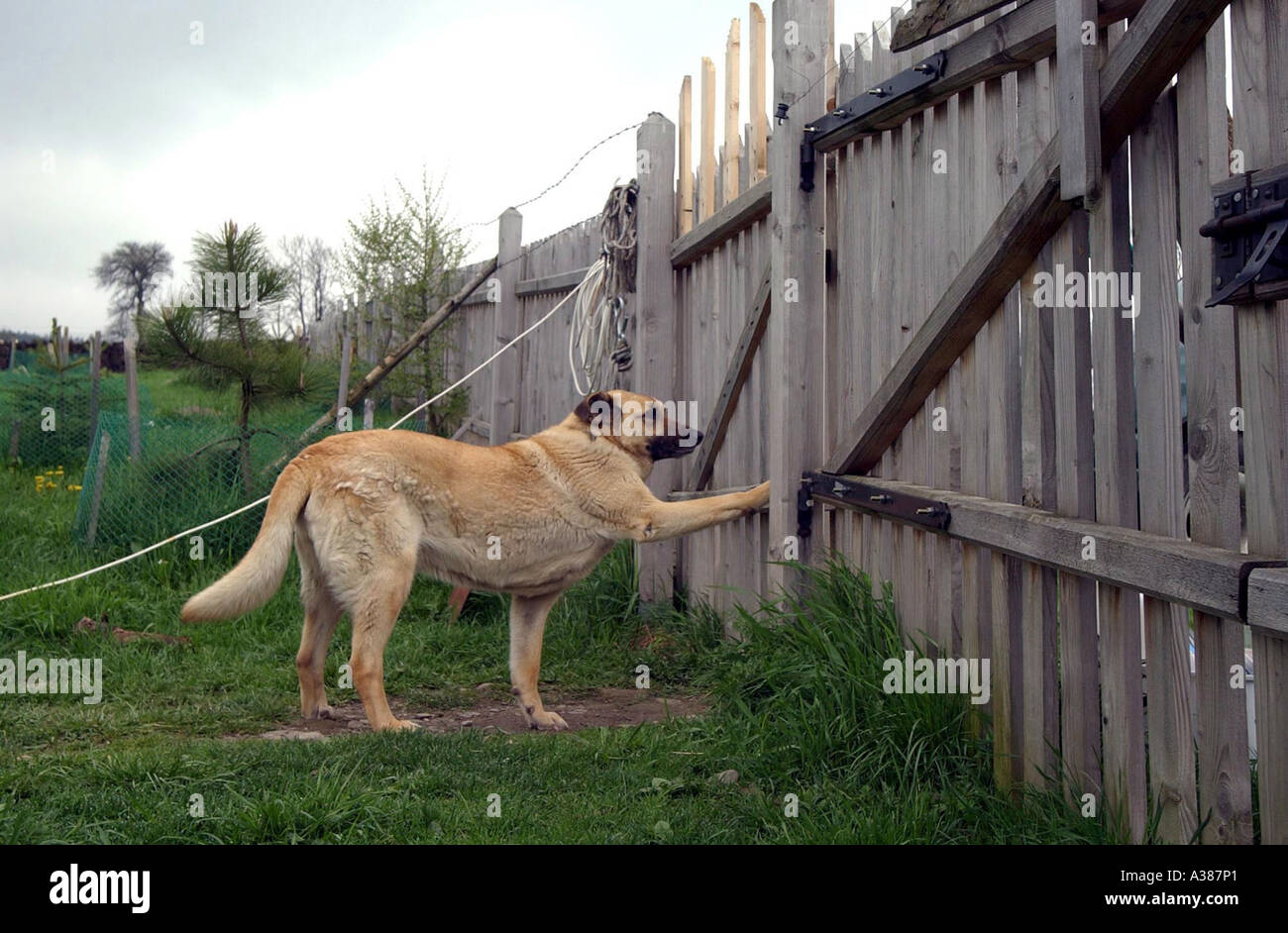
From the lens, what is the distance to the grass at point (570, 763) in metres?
2.89

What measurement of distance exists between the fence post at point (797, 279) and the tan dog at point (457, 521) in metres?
0.35

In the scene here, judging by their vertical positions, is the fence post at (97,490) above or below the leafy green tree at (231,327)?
below

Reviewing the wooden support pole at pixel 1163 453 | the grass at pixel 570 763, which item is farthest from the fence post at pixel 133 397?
the wooden support pole at pixel 1163 453

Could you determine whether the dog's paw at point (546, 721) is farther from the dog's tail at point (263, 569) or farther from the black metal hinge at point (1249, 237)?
the black metal hinge at point (1249, 237)

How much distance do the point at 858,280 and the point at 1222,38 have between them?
1.97 meters

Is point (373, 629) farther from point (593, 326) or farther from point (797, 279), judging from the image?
point (593, 326)

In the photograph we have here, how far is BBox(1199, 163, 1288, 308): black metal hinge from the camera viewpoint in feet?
6.56

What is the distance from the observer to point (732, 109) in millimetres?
5469

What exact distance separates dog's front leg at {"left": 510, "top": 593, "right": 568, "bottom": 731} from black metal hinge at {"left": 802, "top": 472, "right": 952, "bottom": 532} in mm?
1488

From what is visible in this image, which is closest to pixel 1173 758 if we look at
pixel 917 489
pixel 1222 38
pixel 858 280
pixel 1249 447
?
pixel 1249 447

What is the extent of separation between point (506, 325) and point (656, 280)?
331 centimetres

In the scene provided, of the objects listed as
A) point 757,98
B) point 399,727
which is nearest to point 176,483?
point 399,727

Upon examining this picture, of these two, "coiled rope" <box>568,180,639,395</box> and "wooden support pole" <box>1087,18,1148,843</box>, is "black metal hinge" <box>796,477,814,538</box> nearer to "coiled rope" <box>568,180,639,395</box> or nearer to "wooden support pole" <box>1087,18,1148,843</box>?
"wooden support pole" <box>1087,18,1148,843</box>

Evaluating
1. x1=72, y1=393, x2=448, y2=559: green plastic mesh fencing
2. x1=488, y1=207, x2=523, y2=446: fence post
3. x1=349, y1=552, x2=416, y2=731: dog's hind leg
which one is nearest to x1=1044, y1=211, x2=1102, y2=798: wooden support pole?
x1=349, y1=552, x2=416, y2=731: dog's hind leg
